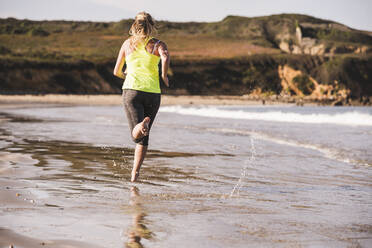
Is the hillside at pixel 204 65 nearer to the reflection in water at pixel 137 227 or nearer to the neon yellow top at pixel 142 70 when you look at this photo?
the neon yellow top at pixel 142 70

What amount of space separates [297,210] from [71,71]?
57869 millimetres

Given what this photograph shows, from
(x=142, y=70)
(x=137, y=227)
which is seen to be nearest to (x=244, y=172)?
(x=142, y=70)

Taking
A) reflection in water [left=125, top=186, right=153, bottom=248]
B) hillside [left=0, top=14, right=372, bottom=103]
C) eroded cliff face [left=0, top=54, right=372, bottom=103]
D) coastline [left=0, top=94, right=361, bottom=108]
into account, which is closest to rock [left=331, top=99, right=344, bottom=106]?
coastline [left=0, top=94, right=361, bottom=108]

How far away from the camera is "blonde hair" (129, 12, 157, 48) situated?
556cm

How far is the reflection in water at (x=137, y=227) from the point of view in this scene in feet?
11.2

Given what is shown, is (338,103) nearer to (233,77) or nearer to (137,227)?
(233,77)

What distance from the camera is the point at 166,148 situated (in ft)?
33.3

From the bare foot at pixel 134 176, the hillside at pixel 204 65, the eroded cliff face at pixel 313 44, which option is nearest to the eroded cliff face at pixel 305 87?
the hillside at pixel 204 65

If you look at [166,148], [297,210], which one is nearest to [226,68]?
[166,148]

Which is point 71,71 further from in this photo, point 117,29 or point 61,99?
point 117,29

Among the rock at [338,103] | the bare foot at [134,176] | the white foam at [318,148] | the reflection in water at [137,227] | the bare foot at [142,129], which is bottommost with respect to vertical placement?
the rock at [338,103]

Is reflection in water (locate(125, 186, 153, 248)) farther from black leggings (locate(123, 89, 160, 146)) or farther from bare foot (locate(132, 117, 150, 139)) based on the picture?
black leggings (locate(123, 89, 160, 146))

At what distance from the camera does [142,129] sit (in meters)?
5.41

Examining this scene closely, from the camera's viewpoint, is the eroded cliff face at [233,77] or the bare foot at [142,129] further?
the eroded cliff face at [233,77]
